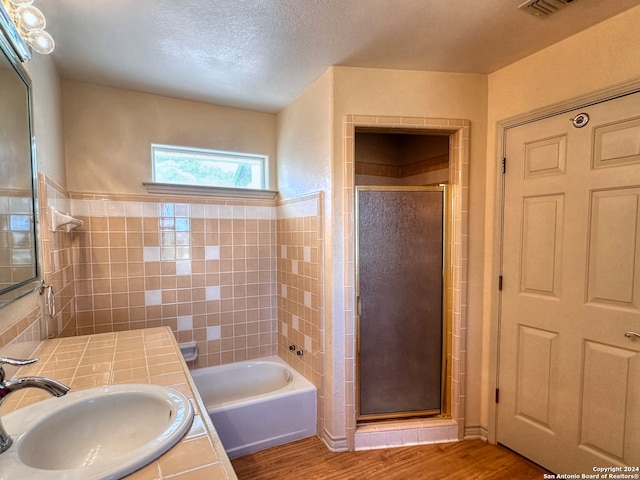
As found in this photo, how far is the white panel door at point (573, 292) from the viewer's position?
1.53 meters

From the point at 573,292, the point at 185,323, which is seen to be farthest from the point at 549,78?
the point at 185,323

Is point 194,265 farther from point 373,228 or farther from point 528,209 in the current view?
point 528,209

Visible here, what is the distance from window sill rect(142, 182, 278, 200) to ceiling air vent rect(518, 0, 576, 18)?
2002mm

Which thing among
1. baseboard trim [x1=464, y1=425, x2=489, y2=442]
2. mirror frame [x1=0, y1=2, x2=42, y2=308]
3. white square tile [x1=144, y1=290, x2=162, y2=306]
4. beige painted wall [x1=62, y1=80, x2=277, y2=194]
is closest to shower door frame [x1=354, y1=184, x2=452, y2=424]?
baseboard trim [x1=464, y1=425, x2=489, y2=442]

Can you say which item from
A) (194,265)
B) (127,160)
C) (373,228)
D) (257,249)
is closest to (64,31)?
(127,160)

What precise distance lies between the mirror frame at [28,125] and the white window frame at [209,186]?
970mm

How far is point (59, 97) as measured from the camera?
6.82 ft

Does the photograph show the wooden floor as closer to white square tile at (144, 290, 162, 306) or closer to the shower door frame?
the shower door frame

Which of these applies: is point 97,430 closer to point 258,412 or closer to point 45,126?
point 258,412

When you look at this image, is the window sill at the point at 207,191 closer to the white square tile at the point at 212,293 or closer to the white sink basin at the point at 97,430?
the white square tile at the point at 212,293

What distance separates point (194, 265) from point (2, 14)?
1.78m

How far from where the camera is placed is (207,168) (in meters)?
2.67

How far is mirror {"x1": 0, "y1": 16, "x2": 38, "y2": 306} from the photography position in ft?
3.63

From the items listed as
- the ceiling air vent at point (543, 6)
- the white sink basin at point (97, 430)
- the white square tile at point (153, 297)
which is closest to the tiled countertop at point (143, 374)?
the white sink basin at point (97, 430)
